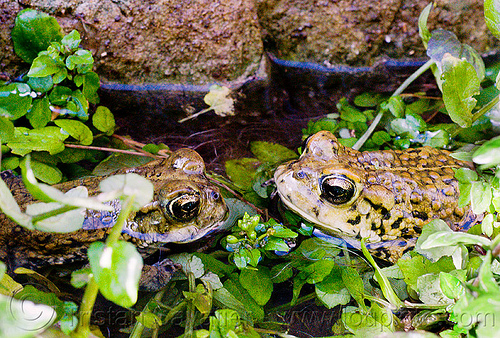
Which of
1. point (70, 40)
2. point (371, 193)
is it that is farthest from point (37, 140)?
point (371, 193)

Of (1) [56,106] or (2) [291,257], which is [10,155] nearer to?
(1) [56,106]

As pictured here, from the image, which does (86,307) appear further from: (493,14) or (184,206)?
(493,14)

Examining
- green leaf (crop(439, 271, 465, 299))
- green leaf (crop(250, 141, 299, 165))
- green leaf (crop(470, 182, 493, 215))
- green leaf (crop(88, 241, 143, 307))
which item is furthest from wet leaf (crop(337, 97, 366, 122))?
green leaf (crop(88, 241, 143, 307))

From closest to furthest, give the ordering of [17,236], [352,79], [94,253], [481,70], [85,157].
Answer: [94,253]
[17,236]
[481,70]
[85,157]
[352,79]

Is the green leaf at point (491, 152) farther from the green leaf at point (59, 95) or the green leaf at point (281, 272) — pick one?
the green leaf at point (59, 95)

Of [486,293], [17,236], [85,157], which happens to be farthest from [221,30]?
[486,293]

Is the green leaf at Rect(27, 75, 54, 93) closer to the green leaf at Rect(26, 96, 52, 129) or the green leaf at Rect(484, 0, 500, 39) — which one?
the green leaf at Rect(26, 96, 52, 129)
